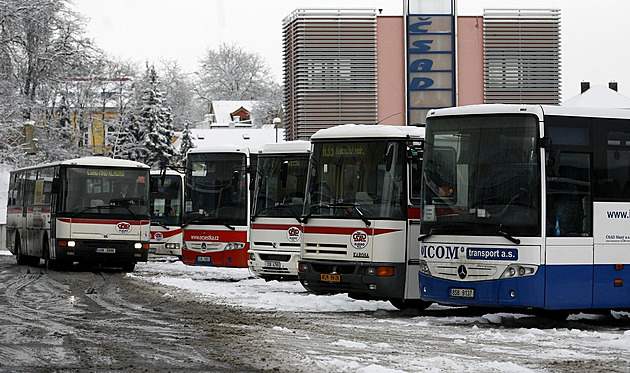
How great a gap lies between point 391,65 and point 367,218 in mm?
24972

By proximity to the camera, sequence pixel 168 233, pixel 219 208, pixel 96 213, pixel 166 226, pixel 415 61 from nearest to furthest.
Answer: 1. pixel 219 208
2. pixel 96 213
3. pixel 166 226
4. pixel 168 233
5. pixel 415 61

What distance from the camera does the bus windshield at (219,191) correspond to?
2742cm

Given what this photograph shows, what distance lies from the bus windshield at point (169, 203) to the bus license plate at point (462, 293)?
21.7 m

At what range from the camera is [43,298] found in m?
20.0

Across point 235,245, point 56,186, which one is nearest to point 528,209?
point 235,245

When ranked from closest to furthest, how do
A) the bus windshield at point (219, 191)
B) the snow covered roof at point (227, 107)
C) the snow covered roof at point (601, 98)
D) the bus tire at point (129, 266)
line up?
the bus windshield at point (219, 191), the bus tire at point (129, 266), the snow covered roof at point (601, 98), the snow covered roof at point (227, 107)

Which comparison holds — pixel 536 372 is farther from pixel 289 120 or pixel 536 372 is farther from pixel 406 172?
pixel 289 120

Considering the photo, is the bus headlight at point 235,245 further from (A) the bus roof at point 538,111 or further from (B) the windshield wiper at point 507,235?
(B) the windshield wiper at point 507,235

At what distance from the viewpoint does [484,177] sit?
15.2m

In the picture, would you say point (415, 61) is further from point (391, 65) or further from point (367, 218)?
point (367, 218)

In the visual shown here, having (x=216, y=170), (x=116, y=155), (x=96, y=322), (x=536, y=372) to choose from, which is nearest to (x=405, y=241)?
(x=96, y=322)

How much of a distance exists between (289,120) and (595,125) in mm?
29428

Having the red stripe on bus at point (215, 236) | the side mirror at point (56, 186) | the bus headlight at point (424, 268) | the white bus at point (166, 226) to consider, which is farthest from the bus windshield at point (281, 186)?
the white bus at point (166, 226)

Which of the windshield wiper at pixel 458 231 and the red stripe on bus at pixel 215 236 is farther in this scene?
the red stripe on bus at pixel 215 236
